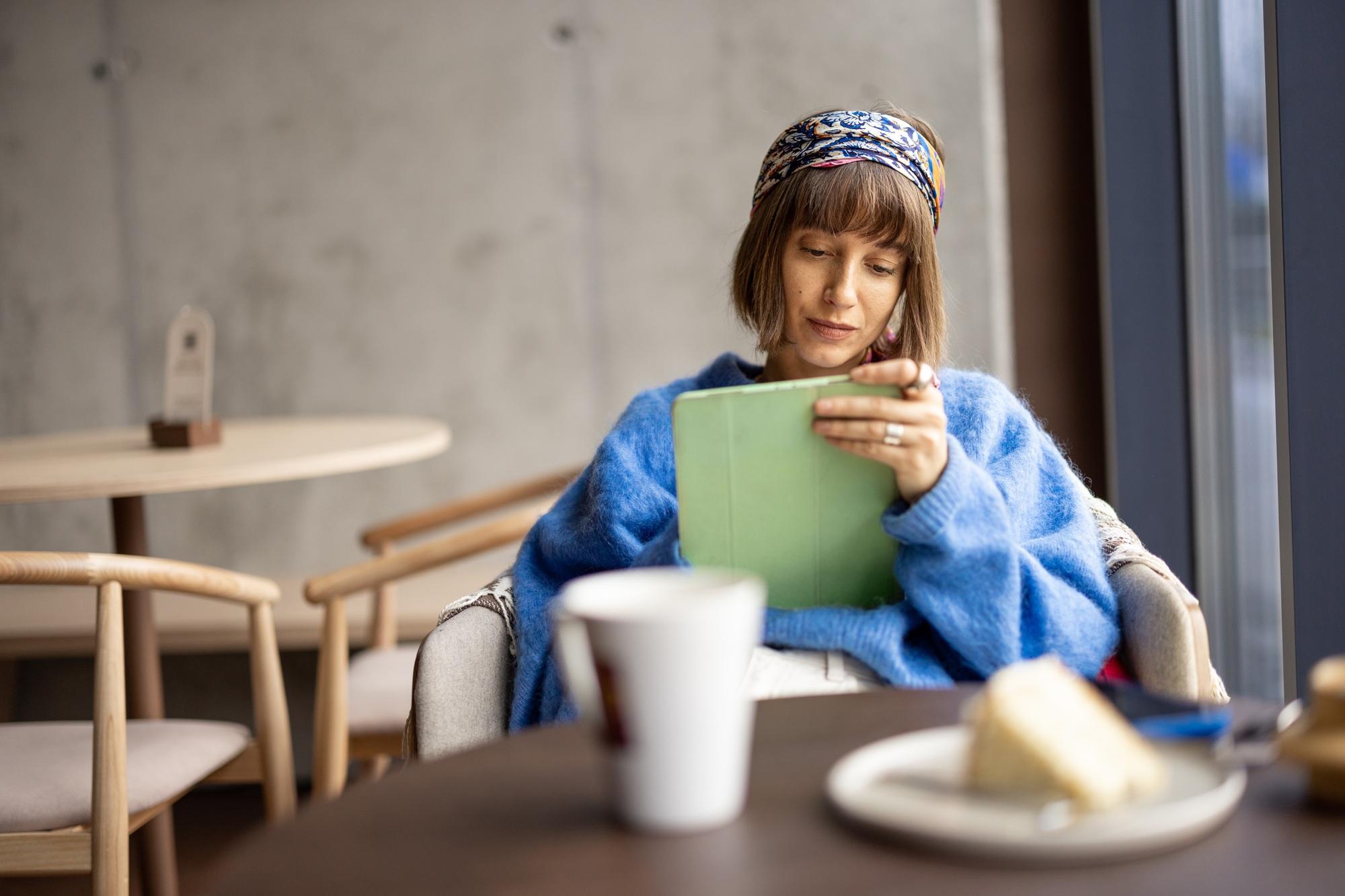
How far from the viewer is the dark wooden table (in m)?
0.57

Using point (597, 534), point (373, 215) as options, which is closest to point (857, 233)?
point (597, 534)

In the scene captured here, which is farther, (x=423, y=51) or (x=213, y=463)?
(x=423, y=51)

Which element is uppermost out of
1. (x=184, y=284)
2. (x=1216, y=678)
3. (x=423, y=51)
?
(x=423, y=51)

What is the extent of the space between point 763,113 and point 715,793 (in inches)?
118

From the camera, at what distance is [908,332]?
65.8 inches

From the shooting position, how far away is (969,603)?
4.06ft

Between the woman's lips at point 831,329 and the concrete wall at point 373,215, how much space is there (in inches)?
74.9

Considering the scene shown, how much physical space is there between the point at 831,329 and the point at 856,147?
9.0 inches

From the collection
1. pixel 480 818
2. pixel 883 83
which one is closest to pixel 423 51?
pixel 883 83

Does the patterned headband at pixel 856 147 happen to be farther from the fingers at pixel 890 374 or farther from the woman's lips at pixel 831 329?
the fingers at pixel 890 374

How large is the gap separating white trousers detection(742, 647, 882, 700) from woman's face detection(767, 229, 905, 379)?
0.46 meters

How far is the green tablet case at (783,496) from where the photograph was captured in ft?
3.67

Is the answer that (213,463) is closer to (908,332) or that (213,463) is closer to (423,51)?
(908,332)

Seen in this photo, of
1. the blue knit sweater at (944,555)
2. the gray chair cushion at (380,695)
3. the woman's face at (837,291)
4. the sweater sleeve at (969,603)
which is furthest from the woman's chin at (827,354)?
the gray chair cushion at (380,695)
